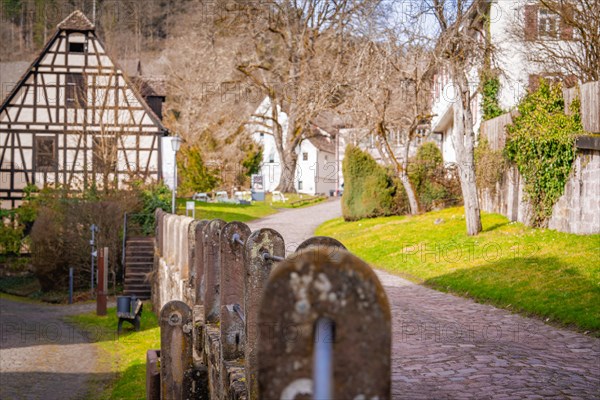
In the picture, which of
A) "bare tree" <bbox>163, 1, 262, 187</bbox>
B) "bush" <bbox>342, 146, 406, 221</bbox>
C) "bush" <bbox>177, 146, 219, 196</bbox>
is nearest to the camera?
"bush" <bbox>342, 146, 406, 221</bbox>

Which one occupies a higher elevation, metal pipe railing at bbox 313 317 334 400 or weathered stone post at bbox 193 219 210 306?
metal pipe railing at bbox 313 317 334 400

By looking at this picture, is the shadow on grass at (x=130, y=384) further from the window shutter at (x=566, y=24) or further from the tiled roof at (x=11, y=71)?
the tiled roof at (x=11, y=71)

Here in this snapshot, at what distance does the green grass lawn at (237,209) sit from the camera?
36.0 metres

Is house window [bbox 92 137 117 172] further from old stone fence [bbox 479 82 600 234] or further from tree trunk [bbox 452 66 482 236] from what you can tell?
old stone fence [bbox 479 82 600 234]

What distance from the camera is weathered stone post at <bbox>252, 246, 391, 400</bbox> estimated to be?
172cm

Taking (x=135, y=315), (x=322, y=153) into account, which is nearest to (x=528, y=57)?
(x=135, y=315)

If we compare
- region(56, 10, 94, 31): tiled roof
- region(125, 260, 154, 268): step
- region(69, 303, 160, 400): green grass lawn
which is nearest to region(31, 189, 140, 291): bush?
region(125, 260, 154, 268): step

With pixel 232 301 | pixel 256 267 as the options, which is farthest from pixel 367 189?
pixel 256 267

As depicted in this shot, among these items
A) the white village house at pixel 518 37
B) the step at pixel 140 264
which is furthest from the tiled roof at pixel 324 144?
the step at pixel 140 264

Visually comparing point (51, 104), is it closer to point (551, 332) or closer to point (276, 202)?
point (276, 202)

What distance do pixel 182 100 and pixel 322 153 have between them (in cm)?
1304

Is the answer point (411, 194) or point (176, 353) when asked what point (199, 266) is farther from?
point (411, 194)

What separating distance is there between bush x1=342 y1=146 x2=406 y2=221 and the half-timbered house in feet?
30.9

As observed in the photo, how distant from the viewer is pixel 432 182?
102ft
